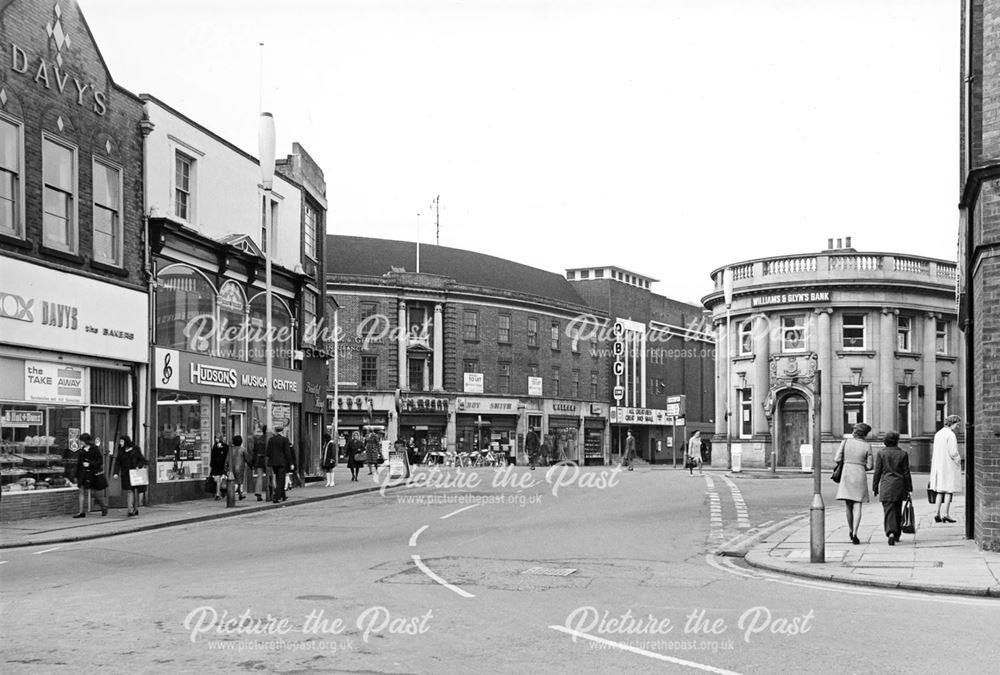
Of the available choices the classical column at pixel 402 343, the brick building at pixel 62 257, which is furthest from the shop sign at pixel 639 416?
the brick building at pixel 62 257

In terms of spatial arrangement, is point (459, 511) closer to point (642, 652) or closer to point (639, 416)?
point (642, 652)

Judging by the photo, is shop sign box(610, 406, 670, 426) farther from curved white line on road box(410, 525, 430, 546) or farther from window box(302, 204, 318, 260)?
curved white line on road box(410, 525, 430, 546)

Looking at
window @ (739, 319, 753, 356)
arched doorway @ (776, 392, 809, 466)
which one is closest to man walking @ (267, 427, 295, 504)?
arched doorway @ (776, 392, 809, 466)

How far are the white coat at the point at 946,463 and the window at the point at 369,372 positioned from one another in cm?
5216

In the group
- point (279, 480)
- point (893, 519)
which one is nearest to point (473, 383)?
point (279, 480)

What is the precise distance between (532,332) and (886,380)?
98.9 feet

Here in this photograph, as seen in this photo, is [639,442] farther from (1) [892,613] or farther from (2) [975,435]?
(1) [892,613]

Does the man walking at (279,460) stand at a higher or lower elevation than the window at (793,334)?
lower

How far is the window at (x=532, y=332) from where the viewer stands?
248 ft

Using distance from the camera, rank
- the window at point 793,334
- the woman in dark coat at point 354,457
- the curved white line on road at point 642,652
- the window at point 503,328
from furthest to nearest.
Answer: the window at point 503,328
the window at point 793,334
the woman in dark coat at point 354,457
the curved white line on road at point 642,652

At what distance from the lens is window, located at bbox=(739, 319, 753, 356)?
53.6m

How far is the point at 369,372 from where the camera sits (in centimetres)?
6862

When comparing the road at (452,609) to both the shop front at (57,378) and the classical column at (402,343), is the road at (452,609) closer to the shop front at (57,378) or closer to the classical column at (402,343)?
the shop front at (57,378)

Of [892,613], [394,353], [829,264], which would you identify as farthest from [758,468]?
[892,613]
